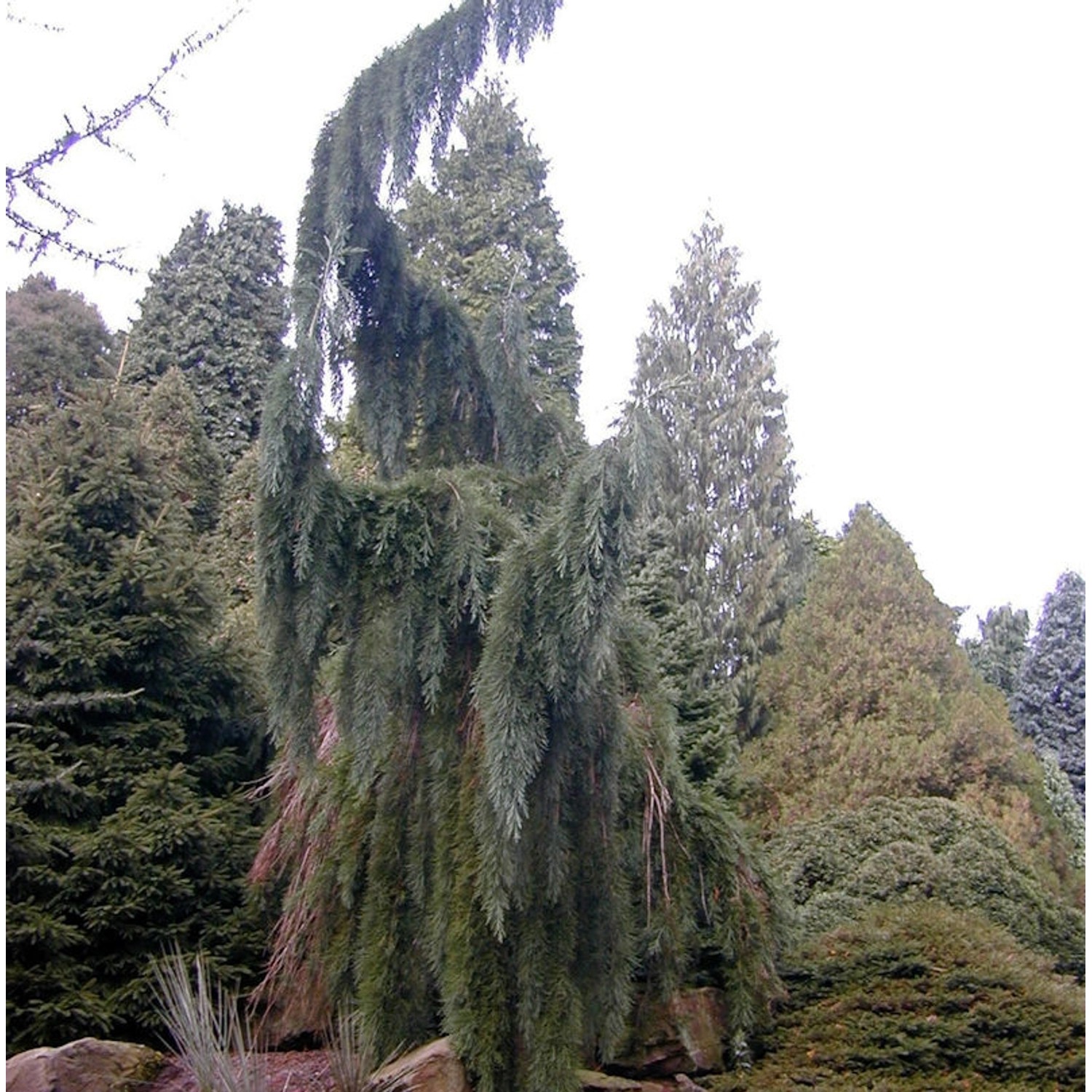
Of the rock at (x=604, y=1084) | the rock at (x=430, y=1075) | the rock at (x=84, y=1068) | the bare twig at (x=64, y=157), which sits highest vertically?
the bare twig at (x=64, y=157)

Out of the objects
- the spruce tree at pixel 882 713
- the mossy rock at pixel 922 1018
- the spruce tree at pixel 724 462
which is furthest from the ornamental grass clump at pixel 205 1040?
the spruce tree at pixel 724 462

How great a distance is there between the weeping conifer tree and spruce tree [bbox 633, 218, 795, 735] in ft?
24.9

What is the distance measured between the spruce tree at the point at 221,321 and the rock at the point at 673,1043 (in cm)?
996

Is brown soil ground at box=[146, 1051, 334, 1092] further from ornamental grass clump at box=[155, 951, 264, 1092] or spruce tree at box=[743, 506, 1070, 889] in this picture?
spruce tree at box=[743, 506, 1070, 889]

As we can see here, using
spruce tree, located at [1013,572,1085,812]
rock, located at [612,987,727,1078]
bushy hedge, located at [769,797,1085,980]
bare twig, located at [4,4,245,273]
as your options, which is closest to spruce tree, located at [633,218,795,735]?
bushy hedge, located at [769,797,1085,980]

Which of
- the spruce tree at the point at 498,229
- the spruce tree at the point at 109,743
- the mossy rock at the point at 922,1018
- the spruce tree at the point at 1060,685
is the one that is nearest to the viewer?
the mossy rock at the point at 922,1018

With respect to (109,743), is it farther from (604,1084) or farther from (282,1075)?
(604,1084)

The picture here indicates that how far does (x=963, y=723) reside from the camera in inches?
357

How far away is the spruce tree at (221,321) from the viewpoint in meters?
13.2

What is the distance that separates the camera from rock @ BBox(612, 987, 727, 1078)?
14.4 ft

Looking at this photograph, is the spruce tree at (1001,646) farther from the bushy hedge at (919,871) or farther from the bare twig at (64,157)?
the bare twig at (64,157)

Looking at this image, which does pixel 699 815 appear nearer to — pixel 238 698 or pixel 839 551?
pixel 238 698

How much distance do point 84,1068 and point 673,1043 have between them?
237 cm

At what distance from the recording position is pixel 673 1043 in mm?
4461
